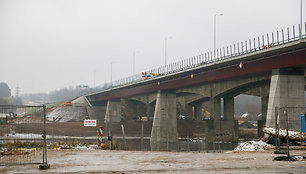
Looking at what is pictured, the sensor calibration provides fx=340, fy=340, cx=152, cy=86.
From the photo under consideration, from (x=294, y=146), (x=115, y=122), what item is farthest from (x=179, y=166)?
(x=115, y=122)

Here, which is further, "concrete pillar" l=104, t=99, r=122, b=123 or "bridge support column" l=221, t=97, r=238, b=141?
"concrete pillar" l=104, t=99, r=122, b=123

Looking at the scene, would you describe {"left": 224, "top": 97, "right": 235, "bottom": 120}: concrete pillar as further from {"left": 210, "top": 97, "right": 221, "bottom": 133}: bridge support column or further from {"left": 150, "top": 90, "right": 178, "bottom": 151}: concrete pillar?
{"left": 150, "top": 90, "right": 178, "bottom": 151}: concrete pillar

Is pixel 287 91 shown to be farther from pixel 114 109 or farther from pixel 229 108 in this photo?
pixel 114 109

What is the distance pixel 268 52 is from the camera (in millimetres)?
36312

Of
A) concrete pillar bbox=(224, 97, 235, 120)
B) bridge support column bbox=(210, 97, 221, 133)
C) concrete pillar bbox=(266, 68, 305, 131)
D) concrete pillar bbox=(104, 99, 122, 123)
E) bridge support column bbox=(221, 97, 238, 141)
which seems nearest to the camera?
concrete pillar bbox=(266, 68, 305, 131)

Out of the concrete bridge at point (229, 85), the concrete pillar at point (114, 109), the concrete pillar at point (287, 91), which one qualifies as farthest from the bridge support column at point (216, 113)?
the concrete pillar at point (114, 109)

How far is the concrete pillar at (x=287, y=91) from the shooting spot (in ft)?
114

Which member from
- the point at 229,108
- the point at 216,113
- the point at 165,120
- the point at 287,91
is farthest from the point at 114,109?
the point at 287,91

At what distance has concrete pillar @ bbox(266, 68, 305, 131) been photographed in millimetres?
34656

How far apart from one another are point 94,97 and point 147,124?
27.3 m

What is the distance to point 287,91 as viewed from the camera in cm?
3503

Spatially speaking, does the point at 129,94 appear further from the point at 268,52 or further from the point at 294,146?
the point at 294,146

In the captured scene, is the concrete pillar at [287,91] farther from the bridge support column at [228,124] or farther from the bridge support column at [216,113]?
the bridge support column at [228,124]

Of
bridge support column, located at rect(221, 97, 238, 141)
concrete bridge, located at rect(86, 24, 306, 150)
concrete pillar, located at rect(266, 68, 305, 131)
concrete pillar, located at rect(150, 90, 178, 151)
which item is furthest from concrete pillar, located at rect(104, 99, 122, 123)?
concrete pillar, located at rect(266, 68, 305, 131)
